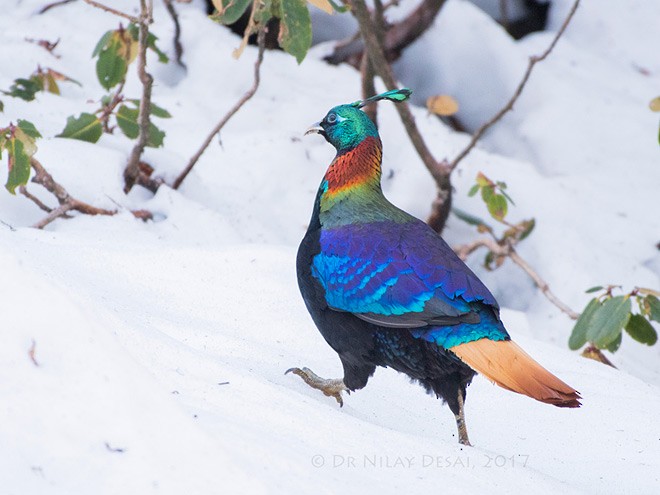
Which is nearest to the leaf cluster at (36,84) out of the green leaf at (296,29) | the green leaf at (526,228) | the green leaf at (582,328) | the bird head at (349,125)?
the green leaf at (296,29)

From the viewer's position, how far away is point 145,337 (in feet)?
8.22

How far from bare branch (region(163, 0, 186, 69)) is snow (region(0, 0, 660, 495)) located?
0.06 m

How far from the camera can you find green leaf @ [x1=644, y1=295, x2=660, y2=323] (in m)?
Result: 3.87

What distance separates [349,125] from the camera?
10.7ft

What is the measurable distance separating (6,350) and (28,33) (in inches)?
161

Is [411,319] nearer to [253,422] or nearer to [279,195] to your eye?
[253,422]

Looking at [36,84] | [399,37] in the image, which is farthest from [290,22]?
[399,37]

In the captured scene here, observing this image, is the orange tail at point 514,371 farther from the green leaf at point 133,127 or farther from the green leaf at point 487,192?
the green leaf at point 487,192

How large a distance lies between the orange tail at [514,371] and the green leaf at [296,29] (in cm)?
149

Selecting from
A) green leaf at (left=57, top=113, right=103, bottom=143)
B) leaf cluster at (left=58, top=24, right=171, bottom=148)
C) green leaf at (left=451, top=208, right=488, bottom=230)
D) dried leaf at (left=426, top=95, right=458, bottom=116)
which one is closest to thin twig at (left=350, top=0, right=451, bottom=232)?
green leaf at (left=451, top=208, right=488, bottom=230)

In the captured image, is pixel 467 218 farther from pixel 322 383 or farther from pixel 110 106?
pixel 322 383

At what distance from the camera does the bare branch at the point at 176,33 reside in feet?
18.0

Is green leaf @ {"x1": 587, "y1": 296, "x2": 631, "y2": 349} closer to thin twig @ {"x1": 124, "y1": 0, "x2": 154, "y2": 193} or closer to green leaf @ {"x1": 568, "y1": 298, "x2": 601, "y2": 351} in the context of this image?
green leaf @ {"x1": 568, "y1": 298, "x2": 601, "y2": 351}

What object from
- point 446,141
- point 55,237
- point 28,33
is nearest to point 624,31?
point 446,141
